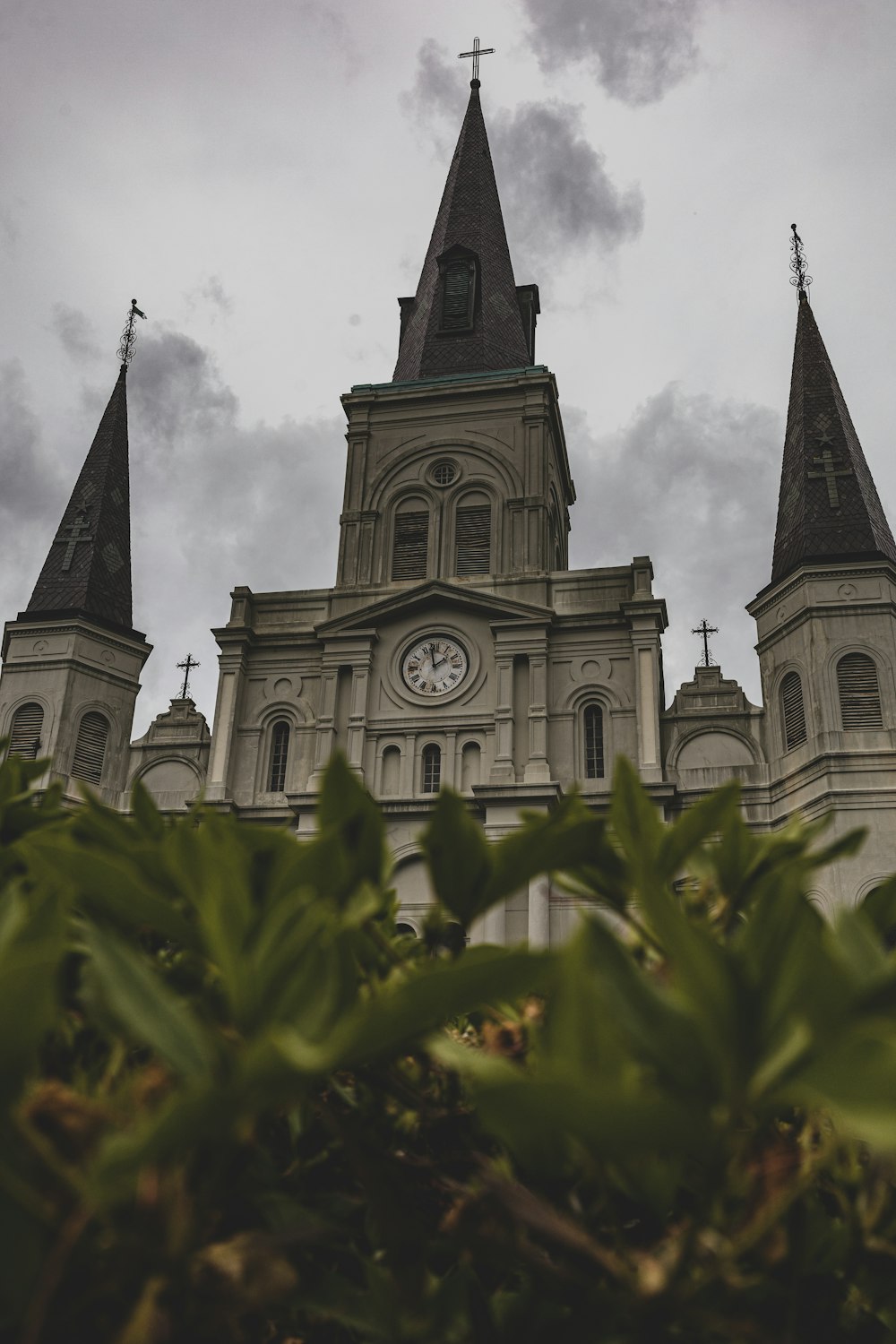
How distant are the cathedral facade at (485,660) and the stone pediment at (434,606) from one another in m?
0.05

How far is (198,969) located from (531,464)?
77.5 feet

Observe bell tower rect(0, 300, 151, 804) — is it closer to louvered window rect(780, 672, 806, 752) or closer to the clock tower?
the clock tower

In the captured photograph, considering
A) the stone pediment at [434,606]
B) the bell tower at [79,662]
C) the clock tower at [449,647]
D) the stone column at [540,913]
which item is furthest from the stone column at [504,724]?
the bell tower at [79,662]

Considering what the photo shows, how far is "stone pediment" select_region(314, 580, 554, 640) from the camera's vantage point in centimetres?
2236

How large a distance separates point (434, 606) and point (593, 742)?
4421mm

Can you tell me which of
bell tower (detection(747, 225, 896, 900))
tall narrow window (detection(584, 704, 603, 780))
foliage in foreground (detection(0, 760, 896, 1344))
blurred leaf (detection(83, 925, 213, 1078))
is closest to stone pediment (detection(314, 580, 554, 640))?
tall narrow window (detection(584, 704, 603, 780))

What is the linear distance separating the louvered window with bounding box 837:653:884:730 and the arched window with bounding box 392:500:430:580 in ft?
29.4

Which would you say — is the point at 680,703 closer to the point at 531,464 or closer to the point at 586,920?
the point at 531,464

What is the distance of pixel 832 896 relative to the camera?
688 inches

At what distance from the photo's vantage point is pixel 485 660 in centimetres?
2250

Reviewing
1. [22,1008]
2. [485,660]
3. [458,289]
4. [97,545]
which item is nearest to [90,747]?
[97,545]

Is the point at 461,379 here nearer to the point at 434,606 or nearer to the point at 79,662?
the point at 434,606

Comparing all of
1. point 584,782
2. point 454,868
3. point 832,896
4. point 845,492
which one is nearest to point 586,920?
point 454,868

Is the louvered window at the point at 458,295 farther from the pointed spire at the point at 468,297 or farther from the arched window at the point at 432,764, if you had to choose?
the arched window at the point at 432,764
